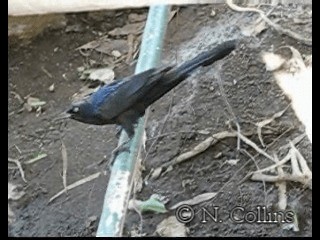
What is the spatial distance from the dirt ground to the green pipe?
99mm

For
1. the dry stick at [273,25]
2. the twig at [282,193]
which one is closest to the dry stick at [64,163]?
the twig at [282,193]

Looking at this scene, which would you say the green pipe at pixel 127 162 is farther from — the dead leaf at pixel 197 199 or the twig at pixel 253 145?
the twig at pixel 253 145

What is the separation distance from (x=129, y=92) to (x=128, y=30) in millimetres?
553

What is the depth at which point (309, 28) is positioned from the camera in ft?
6.84

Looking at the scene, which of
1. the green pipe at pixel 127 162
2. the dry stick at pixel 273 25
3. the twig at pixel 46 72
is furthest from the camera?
the twig at pixel 46 72

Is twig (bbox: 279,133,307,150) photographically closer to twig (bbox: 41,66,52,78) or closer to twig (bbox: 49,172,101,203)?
twig (bbox: 49,172,101,203)

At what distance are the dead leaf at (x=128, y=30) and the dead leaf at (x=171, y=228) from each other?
2.17 ft

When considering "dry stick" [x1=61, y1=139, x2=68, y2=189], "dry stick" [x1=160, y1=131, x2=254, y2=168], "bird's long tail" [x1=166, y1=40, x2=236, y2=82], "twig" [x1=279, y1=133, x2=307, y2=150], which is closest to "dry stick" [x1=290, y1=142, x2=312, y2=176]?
"twig" [x1=279, y1=133, x2=307, y2=150]

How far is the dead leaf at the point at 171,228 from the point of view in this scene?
5.74ft

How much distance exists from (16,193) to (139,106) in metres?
0.40

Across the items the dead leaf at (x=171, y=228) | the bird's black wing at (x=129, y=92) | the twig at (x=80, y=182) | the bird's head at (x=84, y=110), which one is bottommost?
the dead leaf at (x=171, y=228)

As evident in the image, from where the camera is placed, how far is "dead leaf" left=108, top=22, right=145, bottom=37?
2.23 meters
